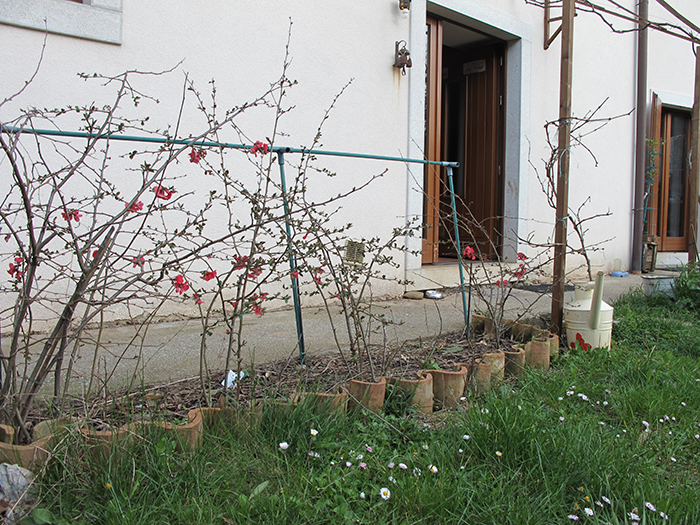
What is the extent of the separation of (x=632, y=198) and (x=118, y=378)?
22.0 ft

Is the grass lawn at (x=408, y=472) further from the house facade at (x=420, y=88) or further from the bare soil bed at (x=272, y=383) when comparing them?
the house facade at (x=420, y=88)

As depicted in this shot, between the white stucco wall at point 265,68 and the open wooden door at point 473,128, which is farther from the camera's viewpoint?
the open wooden door at point 473,128

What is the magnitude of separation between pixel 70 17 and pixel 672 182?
795 centimetres

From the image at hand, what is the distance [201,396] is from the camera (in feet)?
6.83

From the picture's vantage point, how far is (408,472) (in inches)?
67.6

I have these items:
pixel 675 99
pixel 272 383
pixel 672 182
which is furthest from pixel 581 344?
pixel 672 182

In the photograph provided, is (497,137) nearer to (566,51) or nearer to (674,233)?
(566,51)

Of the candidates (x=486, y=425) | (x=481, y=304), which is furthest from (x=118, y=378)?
(x=481, y=304)

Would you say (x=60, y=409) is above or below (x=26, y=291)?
below

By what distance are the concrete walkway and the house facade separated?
0.52m

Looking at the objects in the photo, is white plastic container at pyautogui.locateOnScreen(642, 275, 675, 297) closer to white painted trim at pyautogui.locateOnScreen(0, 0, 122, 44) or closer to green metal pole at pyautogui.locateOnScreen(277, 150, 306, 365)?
green metal pole at pyautogui.locateOnScreen(277, 150, 306, 365)

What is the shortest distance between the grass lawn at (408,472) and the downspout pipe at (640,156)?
533 centimetres

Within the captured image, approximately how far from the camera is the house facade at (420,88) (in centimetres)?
340

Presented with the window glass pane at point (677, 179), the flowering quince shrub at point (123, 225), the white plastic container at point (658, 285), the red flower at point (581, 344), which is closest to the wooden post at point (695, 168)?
the white plastic container at point (658, 285)
